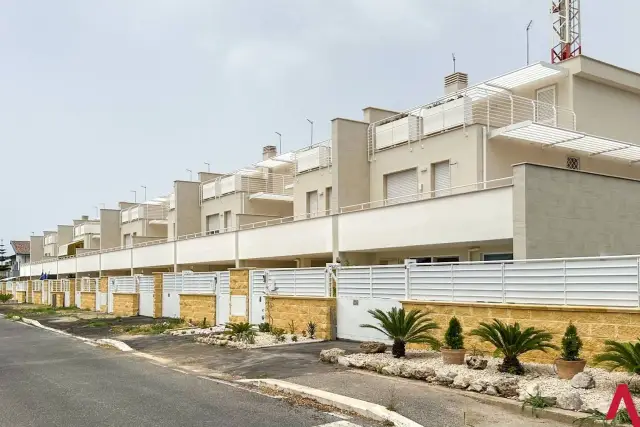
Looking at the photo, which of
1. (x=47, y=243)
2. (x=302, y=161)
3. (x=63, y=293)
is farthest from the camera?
(x=47, y=243)

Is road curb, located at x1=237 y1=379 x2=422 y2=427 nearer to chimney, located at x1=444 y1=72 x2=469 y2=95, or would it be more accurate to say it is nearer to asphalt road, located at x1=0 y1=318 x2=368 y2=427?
asphalt road, located at x1=0 y1=318 x2=368 y2=427

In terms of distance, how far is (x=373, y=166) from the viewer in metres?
28.8

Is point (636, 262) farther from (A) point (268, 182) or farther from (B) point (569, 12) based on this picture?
(A) point (268, 182)

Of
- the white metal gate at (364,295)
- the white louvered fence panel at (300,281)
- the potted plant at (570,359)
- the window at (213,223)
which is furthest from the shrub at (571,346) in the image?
the window at (213,223)

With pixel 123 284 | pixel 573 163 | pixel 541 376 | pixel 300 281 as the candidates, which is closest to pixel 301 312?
pixel 300 281

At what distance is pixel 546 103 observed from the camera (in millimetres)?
23625

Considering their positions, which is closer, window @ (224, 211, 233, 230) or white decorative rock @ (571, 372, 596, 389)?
white decorative rock @ (571, 372, 596, 389)

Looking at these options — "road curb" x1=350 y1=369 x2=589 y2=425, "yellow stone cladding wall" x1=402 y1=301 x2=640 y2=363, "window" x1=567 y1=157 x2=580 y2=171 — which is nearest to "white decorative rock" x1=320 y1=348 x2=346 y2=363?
"yellow stone cladding wall" x1=402 y1=301 x2=640 y2=363

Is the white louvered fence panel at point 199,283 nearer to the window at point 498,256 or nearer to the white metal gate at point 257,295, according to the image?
the white metal gate at point 257,295

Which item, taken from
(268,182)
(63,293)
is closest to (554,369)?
(268,182)

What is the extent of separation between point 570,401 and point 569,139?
16306mm

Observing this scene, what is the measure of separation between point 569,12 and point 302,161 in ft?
48.6

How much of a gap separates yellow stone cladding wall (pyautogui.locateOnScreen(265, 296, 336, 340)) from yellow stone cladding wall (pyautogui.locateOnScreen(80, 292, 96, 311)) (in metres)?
25.3

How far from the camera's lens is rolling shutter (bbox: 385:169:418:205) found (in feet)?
86.9
